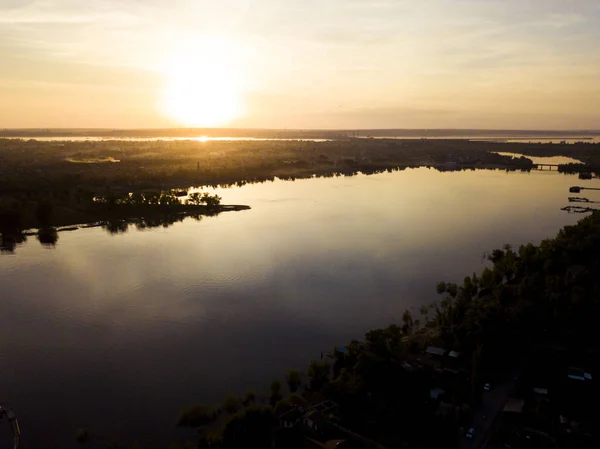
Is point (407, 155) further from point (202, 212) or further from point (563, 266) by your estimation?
point (563, 266)

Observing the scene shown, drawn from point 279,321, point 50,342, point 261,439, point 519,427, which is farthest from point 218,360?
point 519,427

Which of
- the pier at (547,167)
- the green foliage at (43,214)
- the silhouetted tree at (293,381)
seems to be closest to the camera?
the silhouetted tree at (293,381)

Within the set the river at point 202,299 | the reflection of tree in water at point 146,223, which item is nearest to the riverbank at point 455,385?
the river at point 202,299

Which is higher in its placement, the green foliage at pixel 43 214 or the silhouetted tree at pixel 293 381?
the green foliage at pixel 43 214

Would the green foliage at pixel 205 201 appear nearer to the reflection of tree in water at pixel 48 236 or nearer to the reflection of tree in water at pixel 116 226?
the reflection of tree in water at pixel 116 226

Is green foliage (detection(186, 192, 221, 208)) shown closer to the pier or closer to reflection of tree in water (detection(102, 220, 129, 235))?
reflection of tree in water (detection(102, 220, 129, 235))

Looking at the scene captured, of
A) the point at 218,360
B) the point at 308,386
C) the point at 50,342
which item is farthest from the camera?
the point at 50,342

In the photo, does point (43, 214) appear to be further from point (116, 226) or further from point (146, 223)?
point (146, 223)
